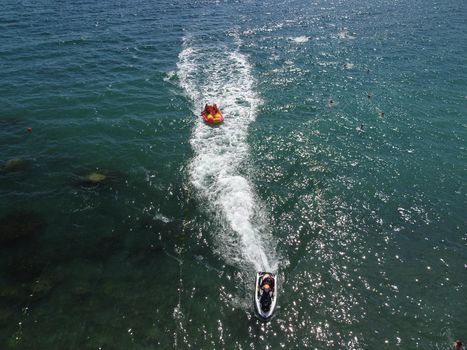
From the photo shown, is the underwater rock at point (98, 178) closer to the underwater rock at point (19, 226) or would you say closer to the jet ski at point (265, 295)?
the underwater rock at point (19, 226)

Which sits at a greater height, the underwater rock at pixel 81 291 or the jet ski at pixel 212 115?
the jet ski at pixel 212 115

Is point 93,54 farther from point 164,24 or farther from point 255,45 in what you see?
point 255,45

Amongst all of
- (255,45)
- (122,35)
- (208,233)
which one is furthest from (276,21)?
(208,233)

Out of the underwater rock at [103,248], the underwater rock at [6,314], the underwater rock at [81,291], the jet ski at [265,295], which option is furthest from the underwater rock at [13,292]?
the jet ski at [265,295]

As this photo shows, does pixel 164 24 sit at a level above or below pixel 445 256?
above

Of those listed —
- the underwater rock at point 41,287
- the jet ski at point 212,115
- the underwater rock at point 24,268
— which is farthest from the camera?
the jet ski at point 212,115

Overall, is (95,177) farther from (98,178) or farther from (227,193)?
(227,193)
